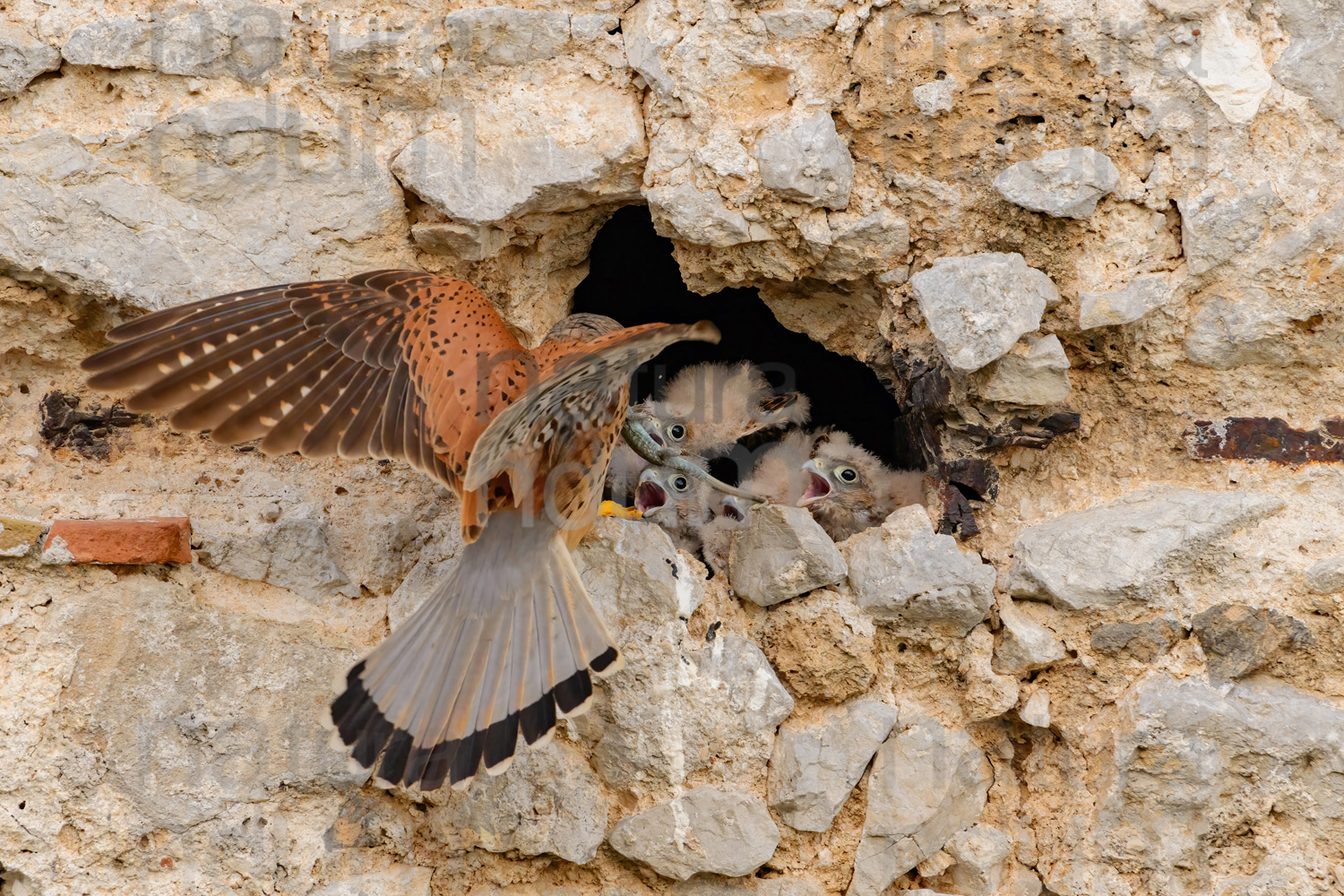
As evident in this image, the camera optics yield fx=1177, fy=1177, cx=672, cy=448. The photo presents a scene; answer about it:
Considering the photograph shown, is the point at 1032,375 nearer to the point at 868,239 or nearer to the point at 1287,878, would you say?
the point at 868,239

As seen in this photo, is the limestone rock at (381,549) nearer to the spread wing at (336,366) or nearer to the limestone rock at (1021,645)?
the spread wing at (336,366)

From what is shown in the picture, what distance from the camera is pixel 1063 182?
8.47 ft

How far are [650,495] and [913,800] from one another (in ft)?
3.95

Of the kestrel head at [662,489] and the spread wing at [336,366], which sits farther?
the kestrel head at [662,489]

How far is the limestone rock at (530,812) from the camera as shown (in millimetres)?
2486

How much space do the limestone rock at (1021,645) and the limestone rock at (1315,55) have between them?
123 cm

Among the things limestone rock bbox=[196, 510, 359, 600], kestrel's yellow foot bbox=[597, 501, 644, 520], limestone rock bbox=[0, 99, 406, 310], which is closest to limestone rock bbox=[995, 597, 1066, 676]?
kestrel's yellow foot bbox=[597, 501, 644, 520]

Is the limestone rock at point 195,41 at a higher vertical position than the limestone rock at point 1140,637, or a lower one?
higher

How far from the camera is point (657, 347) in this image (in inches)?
78.1

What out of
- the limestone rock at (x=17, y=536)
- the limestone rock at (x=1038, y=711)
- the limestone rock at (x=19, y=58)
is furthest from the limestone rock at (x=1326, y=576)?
the limestone rock at (x=19, y=58)

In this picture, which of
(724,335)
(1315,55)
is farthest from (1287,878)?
(724,335)

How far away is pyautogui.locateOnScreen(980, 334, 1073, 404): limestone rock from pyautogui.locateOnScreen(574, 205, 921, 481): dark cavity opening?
0.90 metres

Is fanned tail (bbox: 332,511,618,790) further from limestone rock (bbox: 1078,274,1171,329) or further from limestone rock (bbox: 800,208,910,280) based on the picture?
limestone rock (bbox: 1078,274,1171,329)

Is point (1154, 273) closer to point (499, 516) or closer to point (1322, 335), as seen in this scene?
point (1322, 335)
